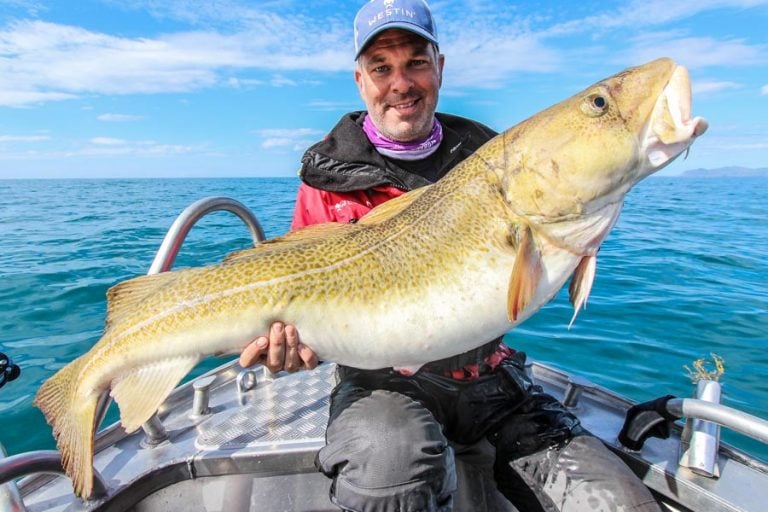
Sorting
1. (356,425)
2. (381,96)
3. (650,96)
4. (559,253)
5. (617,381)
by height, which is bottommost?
(617,381)

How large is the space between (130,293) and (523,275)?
2151mm

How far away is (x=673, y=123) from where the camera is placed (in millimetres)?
2025

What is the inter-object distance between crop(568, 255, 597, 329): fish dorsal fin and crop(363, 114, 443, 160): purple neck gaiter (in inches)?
62.8

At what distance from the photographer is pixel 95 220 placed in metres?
22.5

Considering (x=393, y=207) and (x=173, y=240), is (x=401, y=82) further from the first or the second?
(x=173, y=240)

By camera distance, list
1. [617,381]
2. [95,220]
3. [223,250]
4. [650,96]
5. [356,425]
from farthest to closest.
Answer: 1. [95,220]
2. [223,250]
3. [617,381]
4. [356,425]
5. [650,96]

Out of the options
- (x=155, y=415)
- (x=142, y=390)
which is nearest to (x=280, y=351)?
(x=142, y=390)

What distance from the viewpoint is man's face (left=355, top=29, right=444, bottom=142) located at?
3365mm

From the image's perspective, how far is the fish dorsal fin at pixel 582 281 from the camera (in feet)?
7.79

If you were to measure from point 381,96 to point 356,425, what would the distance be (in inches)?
89.0

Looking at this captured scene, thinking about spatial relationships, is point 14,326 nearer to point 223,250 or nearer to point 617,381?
point 223,250

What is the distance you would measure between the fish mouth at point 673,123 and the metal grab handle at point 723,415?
131 centimetres

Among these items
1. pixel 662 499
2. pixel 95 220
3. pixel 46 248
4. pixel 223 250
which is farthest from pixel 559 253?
pixel 95 220

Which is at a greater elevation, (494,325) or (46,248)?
(494,325)
